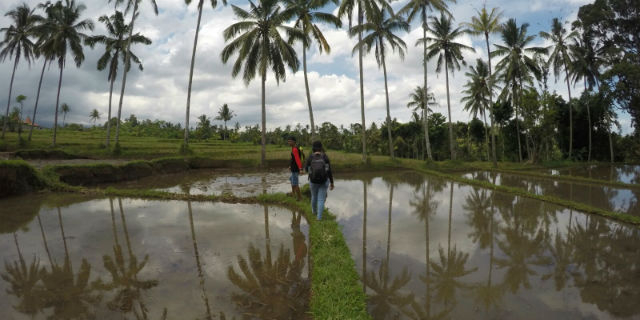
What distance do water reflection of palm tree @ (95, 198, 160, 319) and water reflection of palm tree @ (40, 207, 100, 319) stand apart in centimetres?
16

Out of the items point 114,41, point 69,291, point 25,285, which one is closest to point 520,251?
point 69,291

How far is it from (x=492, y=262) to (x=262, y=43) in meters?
17.5

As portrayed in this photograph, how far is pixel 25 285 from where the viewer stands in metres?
3.36

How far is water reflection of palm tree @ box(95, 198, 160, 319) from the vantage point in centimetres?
296

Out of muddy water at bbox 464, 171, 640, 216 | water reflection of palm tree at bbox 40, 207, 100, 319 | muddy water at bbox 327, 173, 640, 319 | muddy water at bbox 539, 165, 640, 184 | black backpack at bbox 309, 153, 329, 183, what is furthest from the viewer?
muddy water at bbox 539, 165, 640, 184

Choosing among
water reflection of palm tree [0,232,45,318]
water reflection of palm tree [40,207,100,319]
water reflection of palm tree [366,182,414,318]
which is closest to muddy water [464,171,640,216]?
water reflection of palm tree [366,182,414,318]

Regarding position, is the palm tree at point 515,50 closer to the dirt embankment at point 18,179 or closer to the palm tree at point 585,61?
the palm tree at point 585,61

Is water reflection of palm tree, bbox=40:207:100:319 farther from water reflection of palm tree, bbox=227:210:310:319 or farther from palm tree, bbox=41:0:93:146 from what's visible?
palm tree, bbox=41:0:93:146

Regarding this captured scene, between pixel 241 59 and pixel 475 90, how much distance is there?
82.7ft

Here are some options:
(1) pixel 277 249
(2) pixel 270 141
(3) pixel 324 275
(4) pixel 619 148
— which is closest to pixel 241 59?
(1) pixel 277 249

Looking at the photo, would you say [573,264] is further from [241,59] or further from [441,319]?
[241,59]

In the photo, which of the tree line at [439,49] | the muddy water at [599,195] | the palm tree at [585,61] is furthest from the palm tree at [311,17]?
the palm tree at [585,61]

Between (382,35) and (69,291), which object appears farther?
(382,35)

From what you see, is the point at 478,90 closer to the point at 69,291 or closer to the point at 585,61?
the point at 585,61
